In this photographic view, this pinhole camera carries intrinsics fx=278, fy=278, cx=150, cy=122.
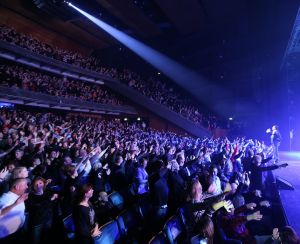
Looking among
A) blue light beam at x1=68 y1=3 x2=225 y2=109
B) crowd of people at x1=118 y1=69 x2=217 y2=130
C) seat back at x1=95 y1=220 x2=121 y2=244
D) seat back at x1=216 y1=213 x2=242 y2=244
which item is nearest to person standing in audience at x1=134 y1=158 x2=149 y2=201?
seat back at x1=95 y1=220 x2=121 y2=244

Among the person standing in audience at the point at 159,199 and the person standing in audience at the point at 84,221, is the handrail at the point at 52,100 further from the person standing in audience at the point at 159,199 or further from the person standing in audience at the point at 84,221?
the person standing in audience at the point at 84,221

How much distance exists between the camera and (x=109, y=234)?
3578 mm

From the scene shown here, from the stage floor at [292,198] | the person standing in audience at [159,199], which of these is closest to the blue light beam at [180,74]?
the stage floor at [292,198]

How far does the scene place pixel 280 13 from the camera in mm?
14234

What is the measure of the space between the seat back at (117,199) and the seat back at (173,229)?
4.64 ft

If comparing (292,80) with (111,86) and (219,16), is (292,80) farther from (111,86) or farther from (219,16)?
(111,86)

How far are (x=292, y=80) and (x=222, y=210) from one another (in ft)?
66.6

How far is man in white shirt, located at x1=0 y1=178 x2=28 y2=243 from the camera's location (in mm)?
3164

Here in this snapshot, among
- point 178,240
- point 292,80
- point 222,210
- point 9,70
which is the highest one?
point 292,80

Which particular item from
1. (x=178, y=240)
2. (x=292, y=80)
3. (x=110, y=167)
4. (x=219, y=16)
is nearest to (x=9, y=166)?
(x=110, y=167)

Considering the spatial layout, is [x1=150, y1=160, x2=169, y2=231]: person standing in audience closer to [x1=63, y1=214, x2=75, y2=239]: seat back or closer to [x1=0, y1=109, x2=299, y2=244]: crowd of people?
[x1=0, y1=109, x2=299, y2=244]: crowd of people

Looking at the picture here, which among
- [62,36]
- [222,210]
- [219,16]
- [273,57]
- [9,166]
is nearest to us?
[222,210]

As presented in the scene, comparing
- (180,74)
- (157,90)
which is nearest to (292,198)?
(157,90)

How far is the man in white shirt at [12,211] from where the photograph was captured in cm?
316
